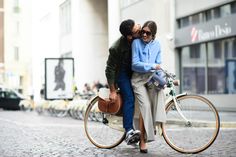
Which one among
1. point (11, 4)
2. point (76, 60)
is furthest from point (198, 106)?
point (11, 4)

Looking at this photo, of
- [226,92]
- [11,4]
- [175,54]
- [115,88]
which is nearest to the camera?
[115,88]

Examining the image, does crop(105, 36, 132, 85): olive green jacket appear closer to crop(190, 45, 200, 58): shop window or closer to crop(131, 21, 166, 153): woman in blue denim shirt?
crop(131, 21, 166, 153): woman in blue denim shirt

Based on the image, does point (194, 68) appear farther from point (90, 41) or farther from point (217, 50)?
point (90, 41)

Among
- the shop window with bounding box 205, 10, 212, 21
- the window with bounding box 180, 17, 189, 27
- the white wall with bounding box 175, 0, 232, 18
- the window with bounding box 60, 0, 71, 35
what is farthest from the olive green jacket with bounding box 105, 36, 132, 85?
the window with bounding box 60, 0, 71, 35

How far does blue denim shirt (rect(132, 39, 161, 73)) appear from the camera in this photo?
275 inches

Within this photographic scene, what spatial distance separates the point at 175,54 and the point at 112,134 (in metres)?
18.6

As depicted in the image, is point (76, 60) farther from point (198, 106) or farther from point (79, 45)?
point (198, 106)

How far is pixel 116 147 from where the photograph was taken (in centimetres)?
791

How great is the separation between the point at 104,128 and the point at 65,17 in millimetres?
37480

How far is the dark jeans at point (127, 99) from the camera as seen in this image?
719cm

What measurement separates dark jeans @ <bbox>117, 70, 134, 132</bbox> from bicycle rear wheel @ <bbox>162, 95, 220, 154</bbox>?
0.44m

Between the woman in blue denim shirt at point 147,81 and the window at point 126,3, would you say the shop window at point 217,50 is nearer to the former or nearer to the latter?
the window at point 126,3

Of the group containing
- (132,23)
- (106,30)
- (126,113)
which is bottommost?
(126,113)

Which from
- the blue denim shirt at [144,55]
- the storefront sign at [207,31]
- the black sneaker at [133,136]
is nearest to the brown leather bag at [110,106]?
the black sneaker at [133,136]
